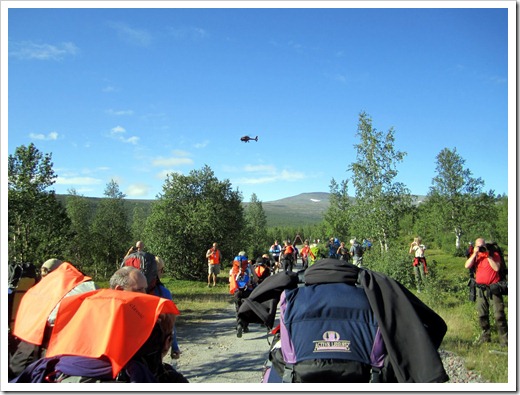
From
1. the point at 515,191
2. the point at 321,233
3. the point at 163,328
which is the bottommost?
the point at 321,233

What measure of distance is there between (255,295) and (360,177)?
1507cm

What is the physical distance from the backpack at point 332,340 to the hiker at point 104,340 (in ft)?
2.89

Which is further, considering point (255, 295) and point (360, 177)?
point (360, 177)

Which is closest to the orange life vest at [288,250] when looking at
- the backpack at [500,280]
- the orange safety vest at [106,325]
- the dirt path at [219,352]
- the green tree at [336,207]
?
the dirt path at [219,352]

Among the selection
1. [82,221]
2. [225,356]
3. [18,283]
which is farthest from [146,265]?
[82,221]

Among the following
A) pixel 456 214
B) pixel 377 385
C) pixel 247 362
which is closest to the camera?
pixel 377 385

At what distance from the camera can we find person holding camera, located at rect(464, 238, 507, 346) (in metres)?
7.68

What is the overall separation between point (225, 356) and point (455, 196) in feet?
150

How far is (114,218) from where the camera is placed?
5503 centimetres

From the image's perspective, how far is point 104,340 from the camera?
2545mm

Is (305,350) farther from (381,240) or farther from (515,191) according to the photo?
(381,240)

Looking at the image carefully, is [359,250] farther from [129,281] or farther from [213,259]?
[129,281]

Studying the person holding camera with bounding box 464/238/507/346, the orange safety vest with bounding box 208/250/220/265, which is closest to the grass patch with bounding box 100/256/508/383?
the person holding camera with bounding box 464/238/507/346

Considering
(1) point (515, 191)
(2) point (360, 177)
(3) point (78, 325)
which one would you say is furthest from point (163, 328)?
(2) point (360, 177)
